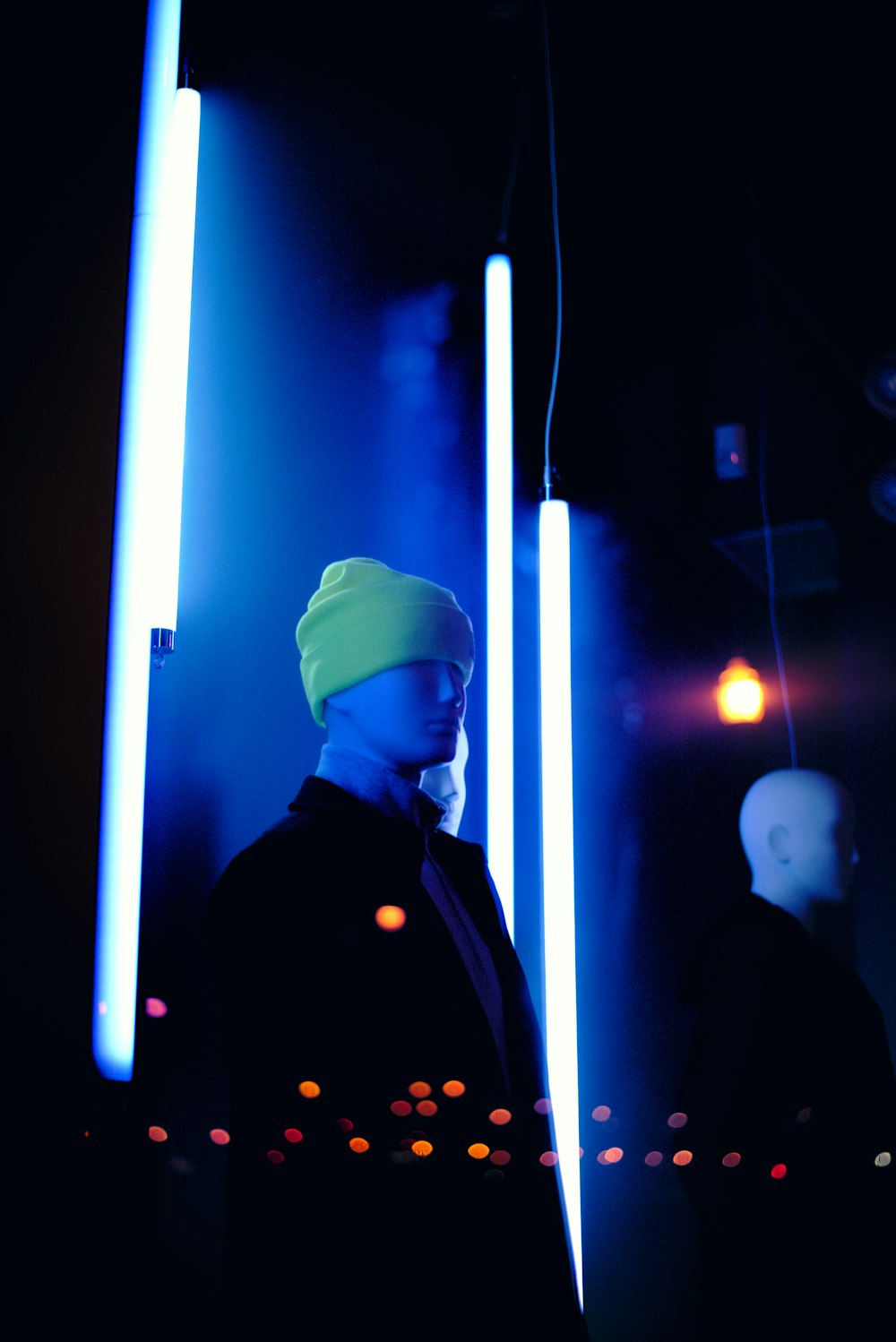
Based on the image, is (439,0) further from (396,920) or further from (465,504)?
(396,920)

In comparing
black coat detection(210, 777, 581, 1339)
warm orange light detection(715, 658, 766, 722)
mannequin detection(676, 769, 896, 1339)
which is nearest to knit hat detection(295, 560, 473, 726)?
black coat detection(210, 777, 581, 1339)

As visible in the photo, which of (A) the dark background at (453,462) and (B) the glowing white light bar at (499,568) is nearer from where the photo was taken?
(A) the dark background at (453,462)

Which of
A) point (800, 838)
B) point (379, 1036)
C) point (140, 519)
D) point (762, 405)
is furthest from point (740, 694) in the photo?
point (140, 519)

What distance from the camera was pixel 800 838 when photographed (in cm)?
196

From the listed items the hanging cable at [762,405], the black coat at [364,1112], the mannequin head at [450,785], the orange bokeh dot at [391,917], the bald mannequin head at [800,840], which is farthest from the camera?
the hanging cable at [762,405]

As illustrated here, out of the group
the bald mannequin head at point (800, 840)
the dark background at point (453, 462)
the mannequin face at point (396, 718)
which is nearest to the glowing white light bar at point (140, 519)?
the dark background at point (453, 462)

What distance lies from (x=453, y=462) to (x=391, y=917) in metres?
0.95

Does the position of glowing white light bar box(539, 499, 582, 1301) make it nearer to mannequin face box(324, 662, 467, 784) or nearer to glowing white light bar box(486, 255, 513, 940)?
glowing white light bar box(486, 255, 513, 940)

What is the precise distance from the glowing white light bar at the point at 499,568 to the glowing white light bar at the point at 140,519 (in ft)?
2.28

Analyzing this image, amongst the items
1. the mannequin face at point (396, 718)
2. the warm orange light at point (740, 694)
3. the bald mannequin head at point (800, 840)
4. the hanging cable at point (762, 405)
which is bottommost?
the bald mannequin head at point (800, 840)

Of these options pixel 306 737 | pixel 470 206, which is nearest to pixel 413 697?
pixel 306 737

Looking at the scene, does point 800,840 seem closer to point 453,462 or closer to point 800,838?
point 800,838

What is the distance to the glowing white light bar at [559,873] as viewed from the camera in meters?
1.58

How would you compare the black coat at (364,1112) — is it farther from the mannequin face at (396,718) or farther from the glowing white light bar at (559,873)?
the glowing white light bar at (559,873)
